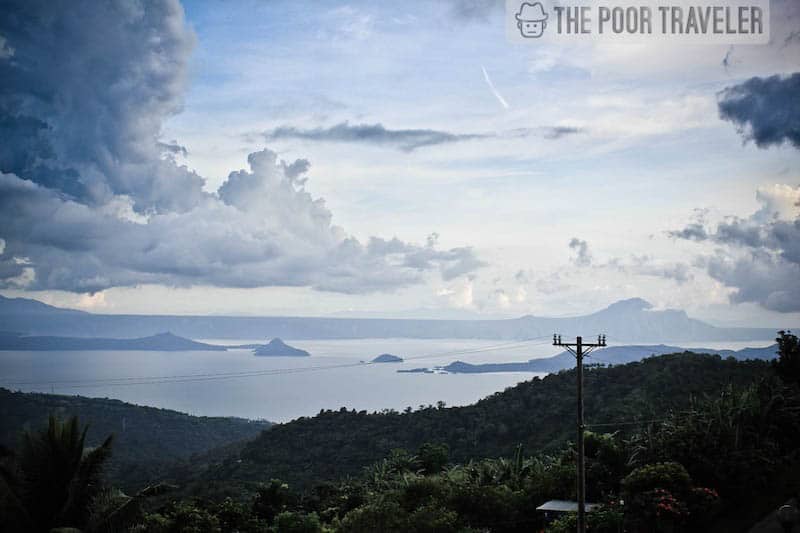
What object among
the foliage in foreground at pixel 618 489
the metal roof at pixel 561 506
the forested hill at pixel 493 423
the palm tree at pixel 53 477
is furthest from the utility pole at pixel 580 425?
the forested hill at pixel 493 423

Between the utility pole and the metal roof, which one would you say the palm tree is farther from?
the metal roof

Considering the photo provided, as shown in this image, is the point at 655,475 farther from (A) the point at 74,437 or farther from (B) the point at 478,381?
(B) the point at 478,381

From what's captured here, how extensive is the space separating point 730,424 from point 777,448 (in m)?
2.15

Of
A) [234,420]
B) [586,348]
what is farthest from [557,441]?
[234,420]

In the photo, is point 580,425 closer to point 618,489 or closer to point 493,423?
point 618,489

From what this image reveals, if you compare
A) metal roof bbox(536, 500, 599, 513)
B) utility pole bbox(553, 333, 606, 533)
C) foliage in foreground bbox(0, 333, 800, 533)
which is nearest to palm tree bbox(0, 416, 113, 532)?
foliage in foreground bbox(0, 333, 800, 533)

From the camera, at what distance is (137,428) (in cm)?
9012

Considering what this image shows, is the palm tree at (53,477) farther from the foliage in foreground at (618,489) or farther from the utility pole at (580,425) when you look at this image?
the utility pole at (580,425)

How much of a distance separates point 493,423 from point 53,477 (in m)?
46.9

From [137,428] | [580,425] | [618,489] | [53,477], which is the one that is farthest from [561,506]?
[137,428]

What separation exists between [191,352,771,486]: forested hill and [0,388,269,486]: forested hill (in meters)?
12.2

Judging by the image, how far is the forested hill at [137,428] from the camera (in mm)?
70250

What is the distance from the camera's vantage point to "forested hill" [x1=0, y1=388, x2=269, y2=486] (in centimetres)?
7025

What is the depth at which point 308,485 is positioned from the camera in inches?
1951
